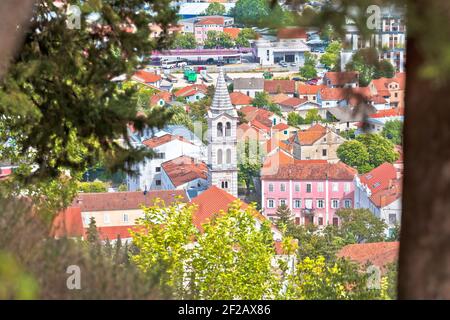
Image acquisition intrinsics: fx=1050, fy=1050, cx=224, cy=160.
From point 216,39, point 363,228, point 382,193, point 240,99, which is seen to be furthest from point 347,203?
point 216,39

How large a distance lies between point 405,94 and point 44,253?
1.26 metres

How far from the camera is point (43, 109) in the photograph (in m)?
4.34

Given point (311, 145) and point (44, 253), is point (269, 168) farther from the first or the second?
point (44, 253)

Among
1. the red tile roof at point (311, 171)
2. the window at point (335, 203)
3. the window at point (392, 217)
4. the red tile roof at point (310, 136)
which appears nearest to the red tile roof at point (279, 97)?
the red tile roof at point (310, 136)

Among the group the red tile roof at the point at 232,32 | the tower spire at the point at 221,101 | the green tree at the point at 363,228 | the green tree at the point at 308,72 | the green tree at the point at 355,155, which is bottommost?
the green tree at the point at 363,228

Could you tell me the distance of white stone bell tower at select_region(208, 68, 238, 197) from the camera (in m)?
38.3

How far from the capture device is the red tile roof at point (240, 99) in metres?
51.3

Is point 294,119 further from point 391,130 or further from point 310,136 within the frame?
point 391,130

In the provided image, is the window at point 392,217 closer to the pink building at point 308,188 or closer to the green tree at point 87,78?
the pink building at point 308,188

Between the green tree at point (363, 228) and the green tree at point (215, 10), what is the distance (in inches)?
1457

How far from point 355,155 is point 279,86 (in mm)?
14296

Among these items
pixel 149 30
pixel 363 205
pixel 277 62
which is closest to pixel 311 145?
pixel 363 205

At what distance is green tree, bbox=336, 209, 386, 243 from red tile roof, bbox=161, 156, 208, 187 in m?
8.70
